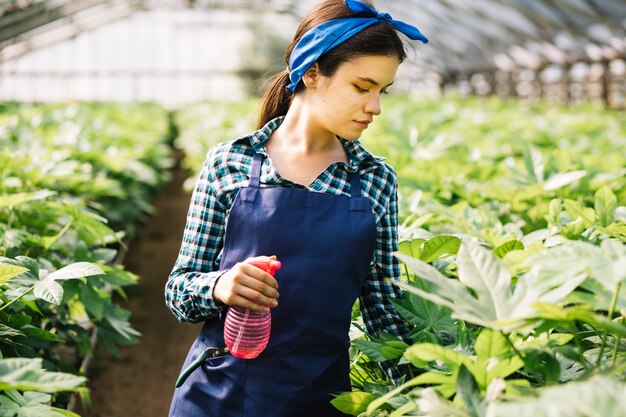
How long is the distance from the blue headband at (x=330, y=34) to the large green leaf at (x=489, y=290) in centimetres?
70

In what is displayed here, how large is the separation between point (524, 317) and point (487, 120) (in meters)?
5.89

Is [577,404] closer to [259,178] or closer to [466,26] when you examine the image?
[259,178]

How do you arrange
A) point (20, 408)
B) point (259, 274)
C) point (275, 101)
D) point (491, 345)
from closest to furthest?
point (491, 345), point (20, 408), point (259, 274), point (275, 101)

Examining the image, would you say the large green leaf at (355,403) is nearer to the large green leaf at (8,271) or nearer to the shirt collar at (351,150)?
the shirt collar at (351,150)

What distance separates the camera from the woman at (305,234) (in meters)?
1.56

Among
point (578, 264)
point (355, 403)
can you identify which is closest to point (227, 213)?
point (355, 403)

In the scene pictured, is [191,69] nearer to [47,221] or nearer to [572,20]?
[572,20]

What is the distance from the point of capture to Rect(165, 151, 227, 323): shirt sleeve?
164 centimetres

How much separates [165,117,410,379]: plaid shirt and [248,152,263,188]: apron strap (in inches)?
0.5

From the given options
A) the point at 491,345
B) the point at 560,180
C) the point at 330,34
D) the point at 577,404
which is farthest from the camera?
the point at 560,180

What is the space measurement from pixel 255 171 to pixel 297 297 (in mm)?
320

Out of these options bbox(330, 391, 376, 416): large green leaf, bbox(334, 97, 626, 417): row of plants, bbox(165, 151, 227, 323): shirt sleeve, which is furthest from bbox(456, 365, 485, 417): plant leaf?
bbox(165, 151, 227, 323): shirt sleeve

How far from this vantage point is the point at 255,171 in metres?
1.66

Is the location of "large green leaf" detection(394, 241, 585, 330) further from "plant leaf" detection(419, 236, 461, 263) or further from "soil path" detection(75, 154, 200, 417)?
"soil path" detection(75, 154, 200, 417)
